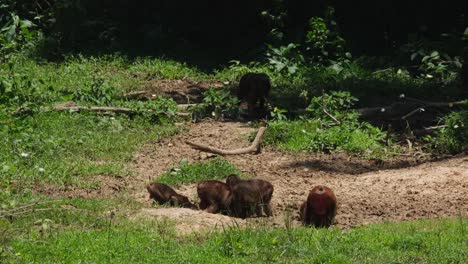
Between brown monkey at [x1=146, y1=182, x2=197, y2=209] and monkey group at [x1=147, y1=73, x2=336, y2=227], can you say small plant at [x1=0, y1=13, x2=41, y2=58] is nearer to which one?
brown monkey at [x1=146, y1=182, x2=197, y2=209]

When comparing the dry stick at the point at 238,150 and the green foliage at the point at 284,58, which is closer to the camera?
the dry stick at the point at 238,150

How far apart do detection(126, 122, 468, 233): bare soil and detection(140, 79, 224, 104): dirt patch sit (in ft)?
7.43

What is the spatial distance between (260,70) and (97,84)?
3.59m

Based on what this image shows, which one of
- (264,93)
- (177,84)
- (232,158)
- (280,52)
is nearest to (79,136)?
(232,158)

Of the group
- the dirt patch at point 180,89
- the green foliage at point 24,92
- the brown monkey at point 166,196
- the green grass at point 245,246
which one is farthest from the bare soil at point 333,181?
the dirt patch at point 180,89

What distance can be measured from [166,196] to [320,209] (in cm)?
171

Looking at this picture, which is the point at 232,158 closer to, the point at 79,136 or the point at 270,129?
the point at 270,129

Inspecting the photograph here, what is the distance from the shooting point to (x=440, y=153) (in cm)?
1270

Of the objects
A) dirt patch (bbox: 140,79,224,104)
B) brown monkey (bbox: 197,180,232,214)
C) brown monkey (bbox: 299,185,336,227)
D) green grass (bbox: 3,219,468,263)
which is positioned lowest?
dirt patch (bbox: 140,79,224,104)

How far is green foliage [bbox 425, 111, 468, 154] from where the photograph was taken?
1263 cm

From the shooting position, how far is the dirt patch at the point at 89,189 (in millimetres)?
10427

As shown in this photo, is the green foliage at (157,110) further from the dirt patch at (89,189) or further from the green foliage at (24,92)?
the dirt patch at (89,189)

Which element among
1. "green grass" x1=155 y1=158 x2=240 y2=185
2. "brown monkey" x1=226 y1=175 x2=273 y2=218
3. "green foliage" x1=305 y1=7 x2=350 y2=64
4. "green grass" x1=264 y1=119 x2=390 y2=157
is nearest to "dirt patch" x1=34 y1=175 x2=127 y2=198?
"green grass" x1=155 y1=158 x2=240 y2=185

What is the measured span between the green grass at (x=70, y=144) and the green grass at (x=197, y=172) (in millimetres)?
617
